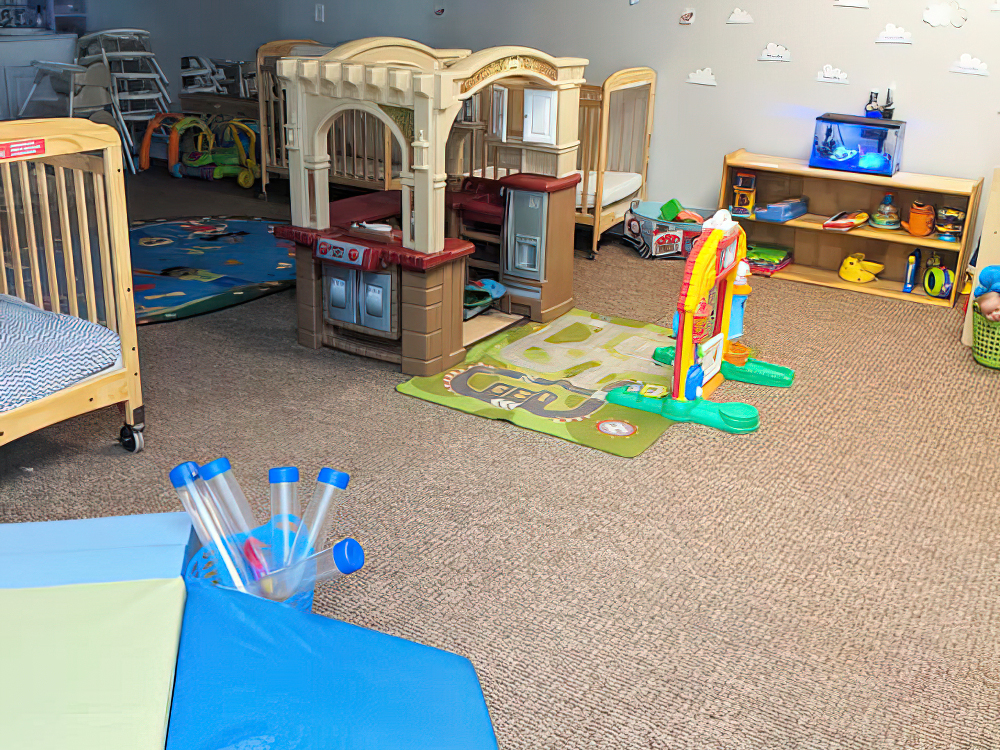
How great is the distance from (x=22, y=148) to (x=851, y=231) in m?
3.60

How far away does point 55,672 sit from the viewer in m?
1.29

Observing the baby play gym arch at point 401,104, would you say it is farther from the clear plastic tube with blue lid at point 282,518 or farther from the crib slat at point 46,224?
the clear plastic tube with blue lid at point 282,518

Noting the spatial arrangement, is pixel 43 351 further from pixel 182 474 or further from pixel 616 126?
pixel 616 126

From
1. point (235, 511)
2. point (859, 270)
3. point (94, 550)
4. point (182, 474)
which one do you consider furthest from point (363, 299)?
point (859, 270)

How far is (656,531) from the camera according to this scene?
2.44 metres

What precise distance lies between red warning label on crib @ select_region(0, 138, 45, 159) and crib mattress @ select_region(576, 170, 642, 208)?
9.75 ft

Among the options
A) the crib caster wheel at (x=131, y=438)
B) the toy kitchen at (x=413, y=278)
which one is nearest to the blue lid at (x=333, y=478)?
the crib caster wheel at (x=131, y=438)

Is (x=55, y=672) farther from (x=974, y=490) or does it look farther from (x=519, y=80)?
(x=519, y=80)

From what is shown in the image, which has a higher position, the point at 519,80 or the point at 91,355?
the point at 519,80

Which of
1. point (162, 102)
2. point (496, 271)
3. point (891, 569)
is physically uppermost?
point (162, 102)

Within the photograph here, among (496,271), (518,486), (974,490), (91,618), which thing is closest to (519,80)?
(496,271)

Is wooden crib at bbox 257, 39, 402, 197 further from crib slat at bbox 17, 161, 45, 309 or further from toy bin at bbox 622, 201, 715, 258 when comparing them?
crib slat at bbox 17, 161, 45, 309

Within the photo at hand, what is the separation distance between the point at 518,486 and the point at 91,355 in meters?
1.23

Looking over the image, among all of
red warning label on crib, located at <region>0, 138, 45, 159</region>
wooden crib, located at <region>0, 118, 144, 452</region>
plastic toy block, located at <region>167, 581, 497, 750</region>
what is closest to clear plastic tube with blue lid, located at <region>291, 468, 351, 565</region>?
plastic toy block, located at <region>167, 581, 497, 750</region>
